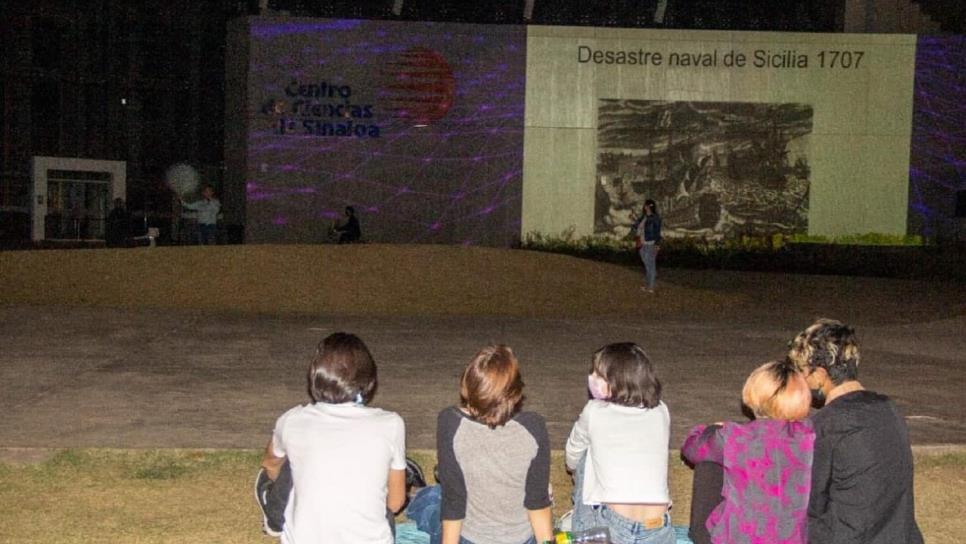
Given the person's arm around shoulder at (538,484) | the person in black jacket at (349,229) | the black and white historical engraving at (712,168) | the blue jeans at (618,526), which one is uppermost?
the black and white historical engraving at (712,168)

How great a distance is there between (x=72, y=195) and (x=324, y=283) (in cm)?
1864

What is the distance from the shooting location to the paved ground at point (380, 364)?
314 inches

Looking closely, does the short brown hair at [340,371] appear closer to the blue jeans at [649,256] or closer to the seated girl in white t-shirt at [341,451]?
the seated girl in white t-shirt at [341,451]

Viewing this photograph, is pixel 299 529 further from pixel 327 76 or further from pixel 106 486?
pixel 327 76

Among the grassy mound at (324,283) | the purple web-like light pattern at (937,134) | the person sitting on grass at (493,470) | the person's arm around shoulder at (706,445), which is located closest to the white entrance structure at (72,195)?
the grassy mound at (324,283)

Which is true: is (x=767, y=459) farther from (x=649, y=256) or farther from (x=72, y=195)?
(x=72, y=195)

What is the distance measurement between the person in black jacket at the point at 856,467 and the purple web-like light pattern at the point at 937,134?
2531cm

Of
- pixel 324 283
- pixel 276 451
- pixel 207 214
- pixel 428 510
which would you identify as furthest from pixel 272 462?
pixel 207 214

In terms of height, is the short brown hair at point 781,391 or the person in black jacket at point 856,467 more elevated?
the short brown hair at point 781,391

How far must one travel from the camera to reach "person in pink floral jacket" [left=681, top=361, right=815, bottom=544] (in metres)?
4.22

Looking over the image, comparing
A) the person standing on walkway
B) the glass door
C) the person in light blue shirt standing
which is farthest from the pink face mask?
the glass door

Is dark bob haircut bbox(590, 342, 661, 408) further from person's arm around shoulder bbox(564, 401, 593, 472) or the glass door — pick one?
the glass door

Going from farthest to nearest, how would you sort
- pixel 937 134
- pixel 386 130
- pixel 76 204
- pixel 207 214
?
pixel 76 204 < pixel 937 134 < pixel 386 130 < pixel 207 214

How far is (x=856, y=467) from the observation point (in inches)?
168
